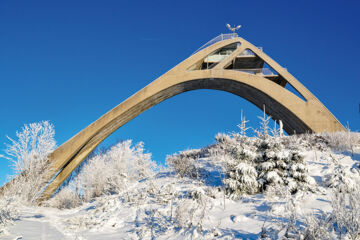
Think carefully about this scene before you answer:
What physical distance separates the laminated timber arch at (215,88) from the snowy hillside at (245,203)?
6356 millimetres

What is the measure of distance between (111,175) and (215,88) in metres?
12.0

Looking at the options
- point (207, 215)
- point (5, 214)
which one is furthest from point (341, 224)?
point (5, 214)

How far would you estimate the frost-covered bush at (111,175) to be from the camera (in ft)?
39.6

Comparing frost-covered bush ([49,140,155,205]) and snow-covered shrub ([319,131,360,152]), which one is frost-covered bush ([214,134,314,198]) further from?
frost-covered bush ([49,140,155,205])

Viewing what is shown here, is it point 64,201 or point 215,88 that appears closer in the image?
point 64,201

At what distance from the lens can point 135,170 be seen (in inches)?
626

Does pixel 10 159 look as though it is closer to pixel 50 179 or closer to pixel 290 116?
pixel 50 179

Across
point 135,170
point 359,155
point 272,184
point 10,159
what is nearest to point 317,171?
point 272,184

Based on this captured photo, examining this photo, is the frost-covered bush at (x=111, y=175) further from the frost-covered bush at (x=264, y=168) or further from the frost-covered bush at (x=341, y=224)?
the frost-covered bush at (x=341, y=224)

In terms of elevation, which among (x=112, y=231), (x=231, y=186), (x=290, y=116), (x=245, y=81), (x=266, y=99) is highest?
(x=245, y=81)

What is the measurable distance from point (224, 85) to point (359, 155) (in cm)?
1165

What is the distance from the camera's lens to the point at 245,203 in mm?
5578

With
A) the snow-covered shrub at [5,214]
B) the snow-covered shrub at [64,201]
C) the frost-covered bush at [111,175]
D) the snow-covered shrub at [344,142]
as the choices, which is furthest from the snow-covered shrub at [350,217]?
the snow-covered shrub at [64,201]

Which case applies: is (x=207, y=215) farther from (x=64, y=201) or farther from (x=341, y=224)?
(x=64, y=201)
